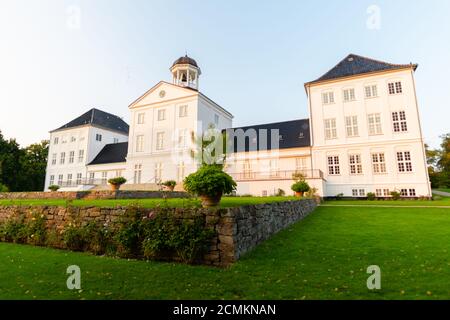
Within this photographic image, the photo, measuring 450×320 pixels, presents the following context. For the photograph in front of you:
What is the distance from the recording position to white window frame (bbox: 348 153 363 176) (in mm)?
25803

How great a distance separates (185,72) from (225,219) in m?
32.1

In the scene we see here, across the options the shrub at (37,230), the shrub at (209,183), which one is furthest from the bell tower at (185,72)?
the shrub at (209,183)

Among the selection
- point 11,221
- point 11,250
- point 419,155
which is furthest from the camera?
point 419,155

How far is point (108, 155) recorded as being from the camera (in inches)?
1577

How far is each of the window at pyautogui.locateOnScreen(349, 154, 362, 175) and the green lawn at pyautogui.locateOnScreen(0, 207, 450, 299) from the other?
62.6 ft

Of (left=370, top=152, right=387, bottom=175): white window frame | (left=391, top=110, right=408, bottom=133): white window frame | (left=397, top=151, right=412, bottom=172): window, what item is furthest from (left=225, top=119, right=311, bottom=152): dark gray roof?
(left=397, top=151, right=412, bottom=172): window

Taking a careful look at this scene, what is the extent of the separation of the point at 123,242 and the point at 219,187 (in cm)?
302

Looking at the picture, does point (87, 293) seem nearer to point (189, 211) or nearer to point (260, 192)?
point (189, 211)

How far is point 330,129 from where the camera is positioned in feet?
91.1

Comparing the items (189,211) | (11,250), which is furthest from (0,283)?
(189,211)

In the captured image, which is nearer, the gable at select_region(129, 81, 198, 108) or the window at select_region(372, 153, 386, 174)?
the window at select_region(372, 153, 386, 174)

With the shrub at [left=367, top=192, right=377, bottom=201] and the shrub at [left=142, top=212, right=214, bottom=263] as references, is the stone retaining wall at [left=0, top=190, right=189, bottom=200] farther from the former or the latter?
the shrub at [left=367, top=192, right=377, bottom=201]

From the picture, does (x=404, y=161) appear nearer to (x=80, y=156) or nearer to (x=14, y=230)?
(x=14, y=230)
